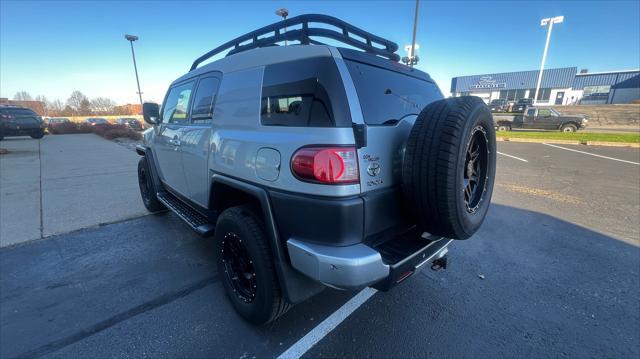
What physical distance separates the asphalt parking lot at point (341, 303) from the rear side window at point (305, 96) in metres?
1.58

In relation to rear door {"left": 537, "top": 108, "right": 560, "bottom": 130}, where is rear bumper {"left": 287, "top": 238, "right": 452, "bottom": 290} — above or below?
below

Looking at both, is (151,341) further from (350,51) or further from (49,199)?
(49,199)

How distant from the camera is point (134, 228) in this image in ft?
13.1

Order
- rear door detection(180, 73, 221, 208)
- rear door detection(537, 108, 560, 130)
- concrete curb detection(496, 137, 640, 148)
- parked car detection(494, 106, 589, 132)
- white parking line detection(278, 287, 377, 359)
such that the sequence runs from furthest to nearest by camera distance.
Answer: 1. rear door detection(537, 108, 560, 130)
2. parked car detection(494, 106, 589, 132)
3. concrete curb detection(496, 137, 640, 148)
4. rear door detection(180, 73, 221, 208)
5. white parking line detection(278, 287, 377, 359)

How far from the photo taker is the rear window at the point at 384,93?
72.4 inches

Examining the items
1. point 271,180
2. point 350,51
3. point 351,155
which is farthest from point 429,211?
point 350,51

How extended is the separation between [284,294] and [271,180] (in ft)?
2.49

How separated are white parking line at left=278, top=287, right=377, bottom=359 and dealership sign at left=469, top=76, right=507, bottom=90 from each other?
64.1 metres

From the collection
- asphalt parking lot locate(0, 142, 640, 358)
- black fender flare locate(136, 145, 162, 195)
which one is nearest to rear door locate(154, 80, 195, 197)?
black fender flare locate(136, 145, 162, 195)

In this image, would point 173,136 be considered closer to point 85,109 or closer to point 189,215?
point 189,215

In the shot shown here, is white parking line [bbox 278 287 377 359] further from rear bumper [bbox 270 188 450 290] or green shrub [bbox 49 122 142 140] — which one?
green shrub [bbox 49 122 142 140]

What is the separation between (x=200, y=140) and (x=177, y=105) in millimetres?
1123

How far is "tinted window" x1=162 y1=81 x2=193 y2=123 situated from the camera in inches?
123

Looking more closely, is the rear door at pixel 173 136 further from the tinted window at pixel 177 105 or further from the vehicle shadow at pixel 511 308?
the vehicle shadow at pixel 511 308
